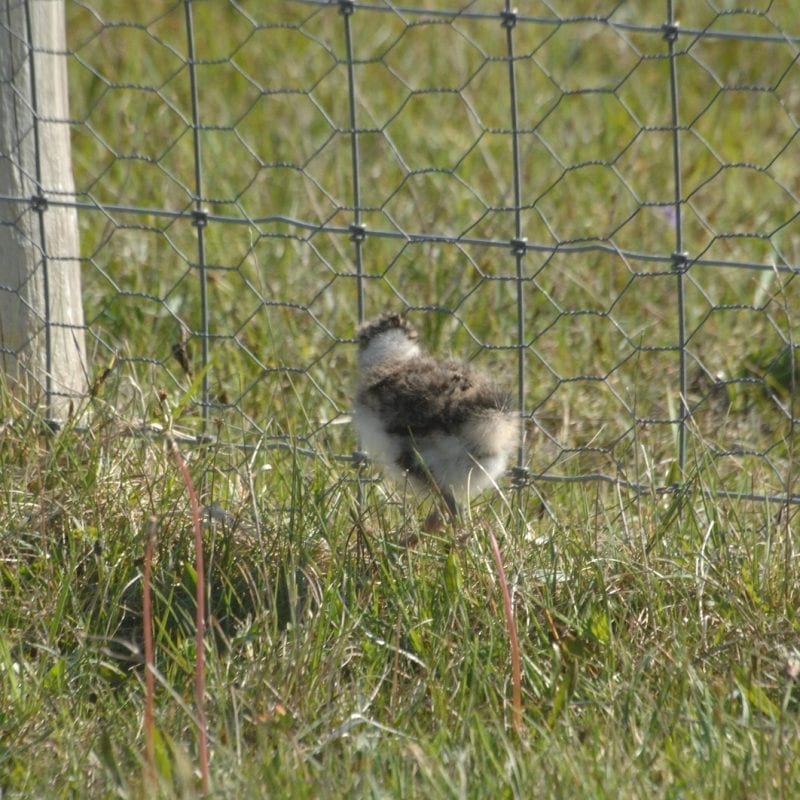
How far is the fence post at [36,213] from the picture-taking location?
367 cm

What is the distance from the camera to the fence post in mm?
3672

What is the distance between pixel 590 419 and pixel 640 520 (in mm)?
1064

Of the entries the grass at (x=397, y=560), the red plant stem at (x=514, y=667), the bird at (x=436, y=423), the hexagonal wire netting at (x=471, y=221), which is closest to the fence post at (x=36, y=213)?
the hexagonal wire netting at (x=471, y=221)

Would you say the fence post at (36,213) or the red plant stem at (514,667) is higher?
the fence post at (36,213)

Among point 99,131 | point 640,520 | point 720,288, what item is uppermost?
point 99,131

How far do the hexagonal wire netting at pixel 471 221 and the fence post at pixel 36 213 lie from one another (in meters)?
0.08

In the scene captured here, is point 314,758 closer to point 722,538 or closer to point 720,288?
point 722,538

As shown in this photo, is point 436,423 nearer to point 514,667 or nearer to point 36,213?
point 514,667

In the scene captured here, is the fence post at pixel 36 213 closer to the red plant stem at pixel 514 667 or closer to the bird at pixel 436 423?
the bird at pixel 436 423

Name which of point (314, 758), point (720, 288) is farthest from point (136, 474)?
point (720, 288)

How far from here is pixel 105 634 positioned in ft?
9.64

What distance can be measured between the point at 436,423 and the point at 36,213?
1.33m

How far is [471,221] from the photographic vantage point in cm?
531

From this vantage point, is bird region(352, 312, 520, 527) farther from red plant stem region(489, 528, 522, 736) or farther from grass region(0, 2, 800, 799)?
red plant stem region(489, 528, 522, 736)
